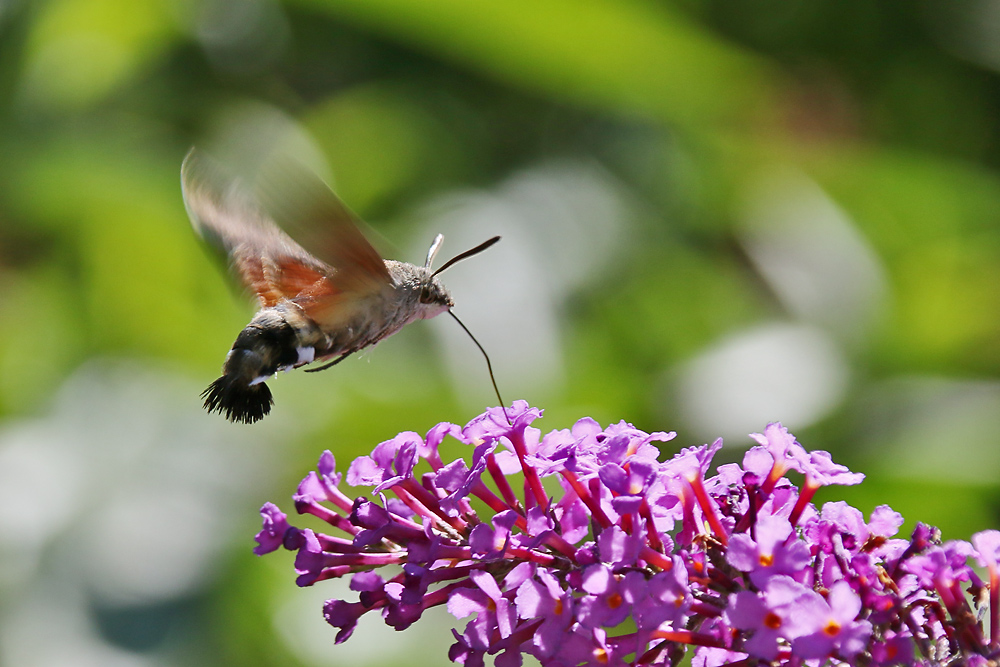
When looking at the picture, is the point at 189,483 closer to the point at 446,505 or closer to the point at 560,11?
the point at 446,505

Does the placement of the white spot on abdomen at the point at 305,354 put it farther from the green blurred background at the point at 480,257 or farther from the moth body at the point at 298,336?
the green blurred background at the point at 480,257

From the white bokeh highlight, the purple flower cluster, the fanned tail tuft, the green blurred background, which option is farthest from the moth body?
the white bokeh highlight

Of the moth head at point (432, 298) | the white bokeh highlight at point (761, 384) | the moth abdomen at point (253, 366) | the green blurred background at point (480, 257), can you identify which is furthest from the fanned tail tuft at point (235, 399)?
the white bokeh highlight at point (761, 384)

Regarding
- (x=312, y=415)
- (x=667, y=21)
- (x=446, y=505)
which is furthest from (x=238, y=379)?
(x=667, y=21)

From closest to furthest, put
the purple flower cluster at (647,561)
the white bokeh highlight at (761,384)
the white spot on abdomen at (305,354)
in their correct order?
1. the purple flower cluster at (647,561)
2. the white spot on abdomen at (305,354)
3. the white bokeh highlight at (761,384)

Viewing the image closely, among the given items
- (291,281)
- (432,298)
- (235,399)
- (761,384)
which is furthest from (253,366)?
(761,384)

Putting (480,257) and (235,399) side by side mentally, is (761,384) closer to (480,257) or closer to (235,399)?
(480,257)
